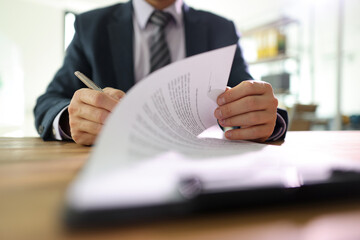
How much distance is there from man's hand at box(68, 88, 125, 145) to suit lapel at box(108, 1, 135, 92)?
47 centimetres

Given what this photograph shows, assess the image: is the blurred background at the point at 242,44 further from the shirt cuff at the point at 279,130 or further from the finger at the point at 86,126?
the finger at the point at 86,126

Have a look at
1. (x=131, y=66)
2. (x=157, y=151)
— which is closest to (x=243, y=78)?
(x=131, y=66)

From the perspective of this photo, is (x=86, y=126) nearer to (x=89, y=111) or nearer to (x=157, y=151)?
(x=89, y=111)

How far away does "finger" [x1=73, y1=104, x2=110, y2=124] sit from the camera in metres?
0.43

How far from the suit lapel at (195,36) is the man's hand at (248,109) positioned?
2.00 ft

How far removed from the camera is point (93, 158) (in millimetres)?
168

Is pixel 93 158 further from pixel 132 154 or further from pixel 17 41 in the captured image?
pixel 17 41

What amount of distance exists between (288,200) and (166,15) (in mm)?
1067

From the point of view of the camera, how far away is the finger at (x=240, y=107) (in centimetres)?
45

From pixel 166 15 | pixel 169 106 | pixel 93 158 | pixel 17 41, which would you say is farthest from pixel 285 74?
pixel 17 41

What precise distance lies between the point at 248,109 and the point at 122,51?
672mm

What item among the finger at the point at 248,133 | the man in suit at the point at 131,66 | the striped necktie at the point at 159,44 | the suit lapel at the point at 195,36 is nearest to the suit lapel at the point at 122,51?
the man in suit at the point at 131,66

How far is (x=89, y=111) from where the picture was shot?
0.44 meters

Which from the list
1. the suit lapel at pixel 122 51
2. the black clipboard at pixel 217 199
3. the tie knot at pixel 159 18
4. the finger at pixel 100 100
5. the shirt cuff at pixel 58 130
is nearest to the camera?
the black clipboard at pixel 217 199
